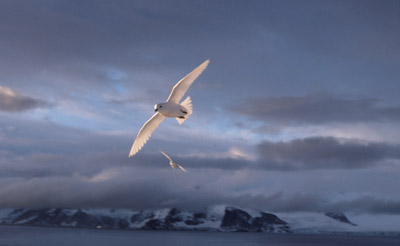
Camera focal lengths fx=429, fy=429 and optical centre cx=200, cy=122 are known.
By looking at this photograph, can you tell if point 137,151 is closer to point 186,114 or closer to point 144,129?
point 144,129

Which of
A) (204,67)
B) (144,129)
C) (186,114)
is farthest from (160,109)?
(144,129)

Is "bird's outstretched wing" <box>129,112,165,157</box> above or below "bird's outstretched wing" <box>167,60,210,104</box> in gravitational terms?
below

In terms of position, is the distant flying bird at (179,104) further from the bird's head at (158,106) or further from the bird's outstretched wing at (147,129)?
the bird's outstretched wing at (147,129)

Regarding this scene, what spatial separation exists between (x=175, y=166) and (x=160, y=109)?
194 inches

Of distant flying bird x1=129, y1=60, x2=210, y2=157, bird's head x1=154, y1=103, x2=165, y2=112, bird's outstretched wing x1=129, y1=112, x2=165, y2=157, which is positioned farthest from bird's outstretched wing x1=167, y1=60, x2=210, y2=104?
bird's outstretched wing x1=129, y1=112, x2=165, y2=157

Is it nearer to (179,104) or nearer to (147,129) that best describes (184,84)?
(179,104)

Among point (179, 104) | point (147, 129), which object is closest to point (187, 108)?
point (179, 104)

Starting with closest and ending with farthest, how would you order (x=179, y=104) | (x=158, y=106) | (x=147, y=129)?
(x=158, y=106), (x=179, y=104), (x=147, y=129)

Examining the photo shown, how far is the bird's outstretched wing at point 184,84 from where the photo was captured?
26.0 meters

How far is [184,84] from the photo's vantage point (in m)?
26.7

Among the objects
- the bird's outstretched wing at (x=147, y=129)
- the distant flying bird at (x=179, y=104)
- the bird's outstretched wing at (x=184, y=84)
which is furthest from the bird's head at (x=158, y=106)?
the bird's outstretched wing at (x=147, y=129)

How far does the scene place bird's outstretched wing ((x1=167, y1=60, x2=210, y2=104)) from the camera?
26031 millimetres

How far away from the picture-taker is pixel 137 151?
28.9 metres

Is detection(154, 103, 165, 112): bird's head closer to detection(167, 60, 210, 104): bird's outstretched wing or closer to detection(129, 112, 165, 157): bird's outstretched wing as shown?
detection(167, 60, 210, 104): bird's outstretched wing
